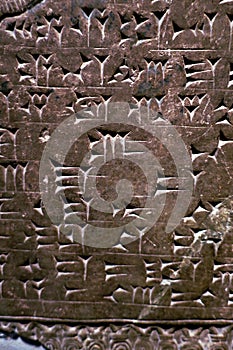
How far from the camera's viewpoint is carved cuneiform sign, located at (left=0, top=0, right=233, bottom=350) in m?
1.50

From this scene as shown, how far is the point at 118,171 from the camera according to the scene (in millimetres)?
1587

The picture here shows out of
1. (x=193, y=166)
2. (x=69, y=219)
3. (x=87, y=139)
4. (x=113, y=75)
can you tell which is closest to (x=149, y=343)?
(x=69, y=219)

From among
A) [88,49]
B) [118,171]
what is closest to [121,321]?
[118,171]

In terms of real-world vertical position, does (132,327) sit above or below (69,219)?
below

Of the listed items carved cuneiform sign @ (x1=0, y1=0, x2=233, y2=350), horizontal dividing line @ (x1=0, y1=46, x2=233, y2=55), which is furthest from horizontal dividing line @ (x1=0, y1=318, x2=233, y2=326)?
horizontal dividing line @ (x1=0, y1=46, x2=233, y2=55)

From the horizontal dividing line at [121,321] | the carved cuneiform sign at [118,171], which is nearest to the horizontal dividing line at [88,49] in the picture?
the carved cuneiform sign at [118,171]

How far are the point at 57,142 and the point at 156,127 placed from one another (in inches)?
13.3

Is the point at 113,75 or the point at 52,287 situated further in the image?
the point at 52,287

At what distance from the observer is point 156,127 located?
155 centimetres

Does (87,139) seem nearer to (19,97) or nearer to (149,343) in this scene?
(19,97)

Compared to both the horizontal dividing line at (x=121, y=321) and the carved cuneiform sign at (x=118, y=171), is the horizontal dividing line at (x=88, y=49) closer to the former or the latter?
the carved cuneiform sign at (x=118, y=171)

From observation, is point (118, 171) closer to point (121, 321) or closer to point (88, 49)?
point (88, 49)

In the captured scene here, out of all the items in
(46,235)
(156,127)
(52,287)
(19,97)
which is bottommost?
(52,287)

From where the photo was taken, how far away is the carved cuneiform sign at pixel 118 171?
1501mm
